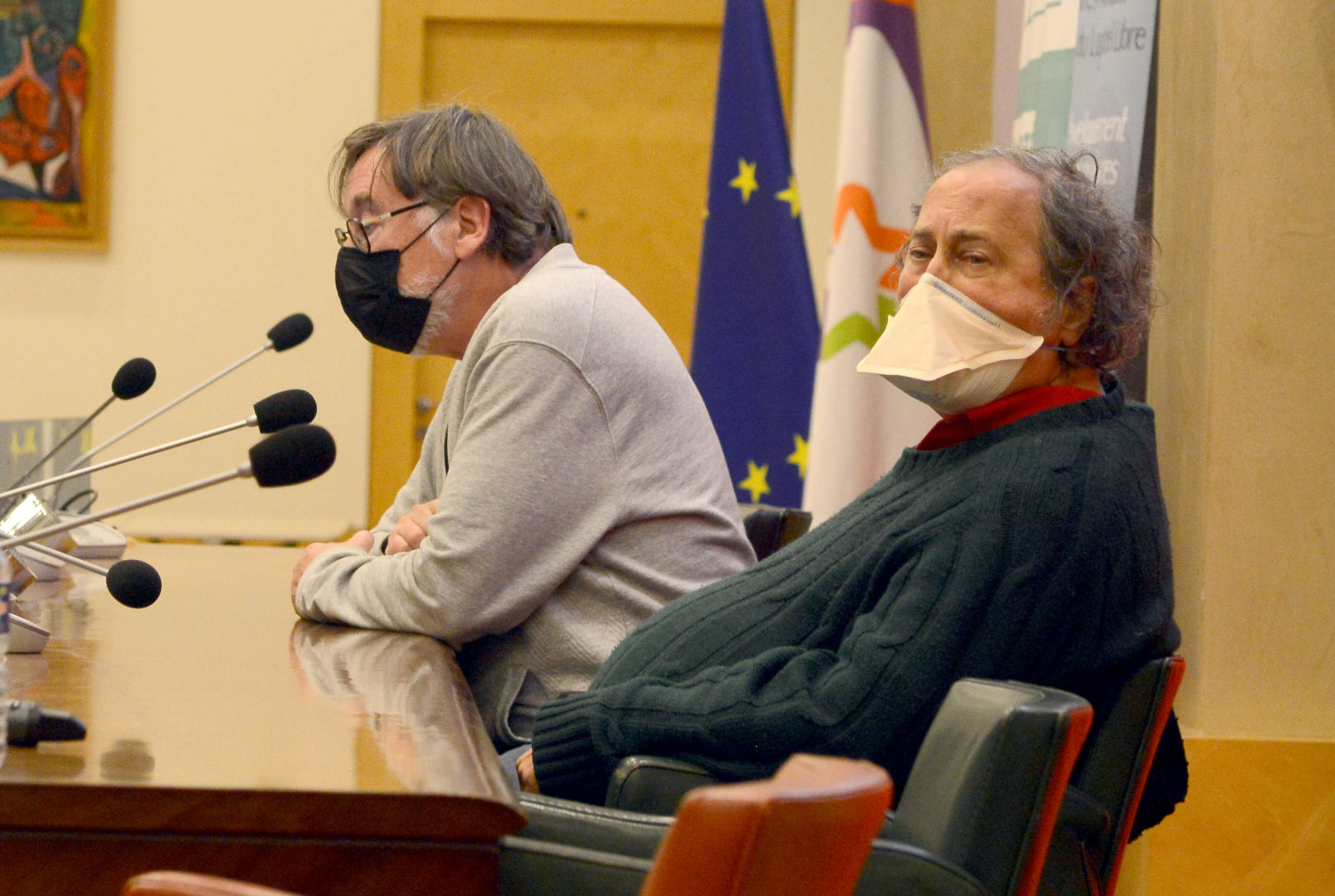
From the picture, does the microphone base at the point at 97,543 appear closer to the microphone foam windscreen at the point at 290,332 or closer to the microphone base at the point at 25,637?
the microphone foam windscreen at the point at 290,332

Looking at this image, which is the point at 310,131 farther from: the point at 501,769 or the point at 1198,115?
the point at 501,769

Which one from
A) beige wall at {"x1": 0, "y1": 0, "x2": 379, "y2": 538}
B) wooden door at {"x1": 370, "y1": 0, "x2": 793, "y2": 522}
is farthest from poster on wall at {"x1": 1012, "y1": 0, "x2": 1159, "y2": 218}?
beige wall at {"x1": 0, "y1": 0, "x2": 379, "y2": 538}

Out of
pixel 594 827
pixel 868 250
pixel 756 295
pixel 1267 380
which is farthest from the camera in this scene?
pixel 756 295

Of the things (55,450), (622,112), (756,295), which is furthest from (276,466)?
(622,112)

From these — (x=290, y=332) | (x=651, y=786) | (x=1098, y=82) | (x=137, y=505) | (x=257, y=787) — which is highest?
(x=1098, y=82)

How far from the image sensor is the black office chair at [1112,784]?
45.3 inches

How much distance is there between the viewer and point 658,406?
1.58 meters

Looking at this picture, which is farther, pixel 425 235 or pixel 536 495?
pixel 425 235

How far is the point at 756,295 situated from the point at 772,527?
1169 mm

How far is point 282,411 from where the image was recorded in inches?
56.1

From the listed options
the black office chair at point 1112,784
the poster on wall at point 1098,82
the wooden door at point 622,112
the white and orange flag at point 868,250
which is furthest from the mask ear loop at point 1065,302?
the wooden door at point 622,112

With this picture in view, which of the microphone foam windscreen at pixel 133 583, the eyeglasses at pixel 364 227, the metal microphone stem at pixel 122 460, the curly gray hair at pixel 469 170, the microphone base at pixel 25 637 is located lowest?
the microphone base at pixel 25 637

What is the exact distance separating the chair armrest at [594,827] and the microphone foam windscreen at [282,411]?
0.54 metres

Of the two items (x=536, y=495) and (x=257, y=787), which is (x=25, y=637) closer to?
(x=536, y=495)
